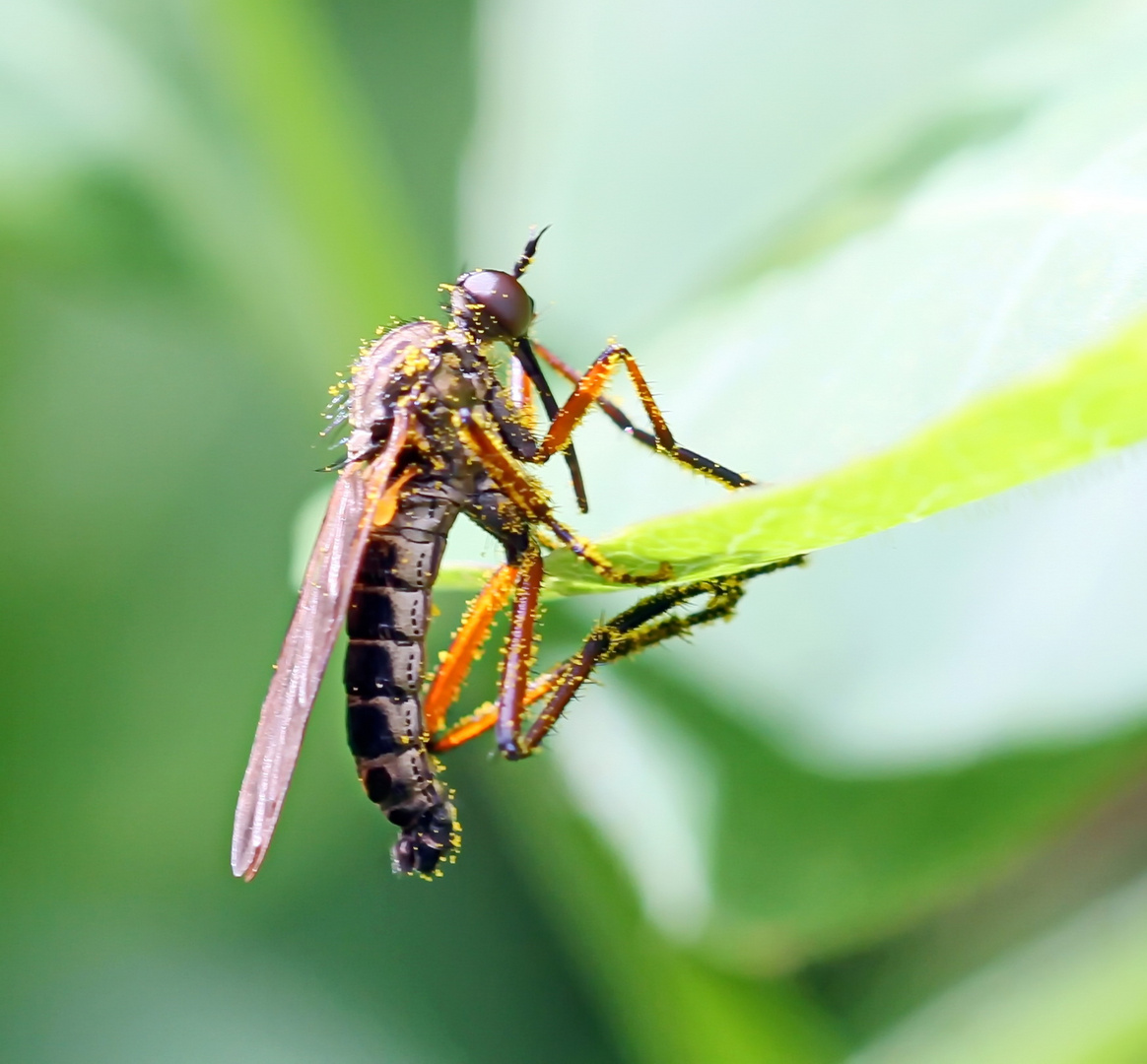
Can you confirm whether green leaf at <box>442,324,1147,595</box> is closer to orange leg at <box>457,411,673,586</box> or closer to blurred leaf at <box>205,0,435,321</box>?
orange leg at <box>457,411,673,586</box>

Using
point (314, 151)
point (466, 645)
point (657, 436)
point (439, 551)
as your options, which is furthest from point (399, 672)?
point (314, 151)

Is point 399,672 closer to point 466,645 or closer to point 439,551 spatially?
point 466,645

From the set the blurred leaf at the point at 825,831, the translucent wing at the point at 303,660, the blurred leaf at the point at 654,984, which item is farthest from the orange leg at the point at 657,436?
the blurred leaf at the point at 654,984

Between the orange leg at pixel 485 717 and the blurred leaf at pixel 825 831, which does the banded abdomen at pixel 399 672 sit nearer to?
the orange leg at pixel 485 717

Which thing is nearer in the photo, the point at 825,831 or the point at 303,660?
the point at 303,660

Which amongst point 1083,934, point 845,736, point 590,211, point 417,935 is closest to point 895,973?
point 1083,934

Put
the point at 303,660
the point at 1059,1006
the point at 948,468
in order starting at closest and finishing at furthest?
the point at 948,468
the point at 303,660
the point at 1059,1006
